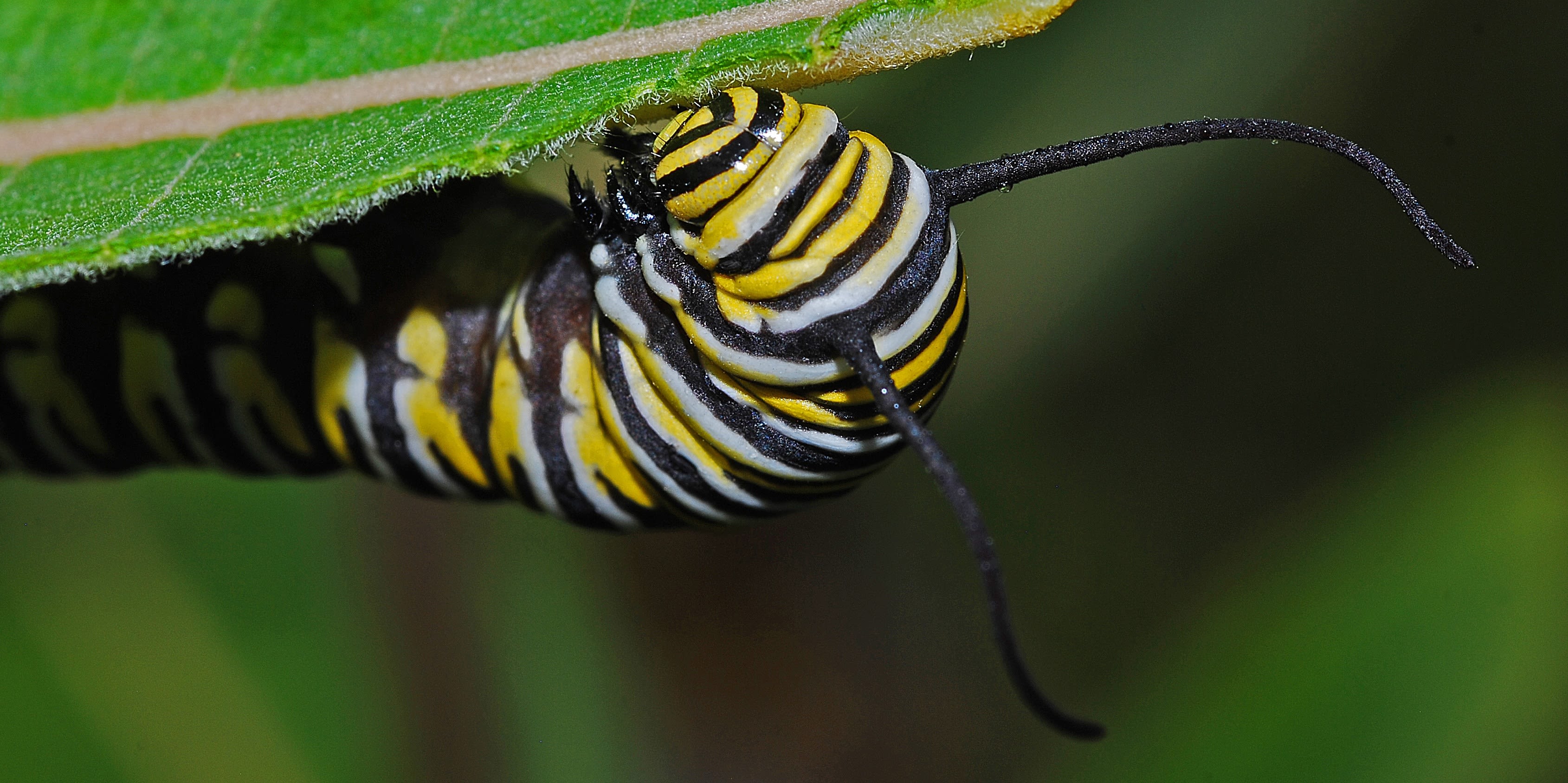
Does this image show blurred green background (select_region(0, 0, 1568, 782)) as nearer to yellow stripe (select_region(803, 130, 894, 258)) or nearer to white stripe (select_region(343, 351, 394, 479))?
yellow stripe (select_region(803, 130, 894, 258))

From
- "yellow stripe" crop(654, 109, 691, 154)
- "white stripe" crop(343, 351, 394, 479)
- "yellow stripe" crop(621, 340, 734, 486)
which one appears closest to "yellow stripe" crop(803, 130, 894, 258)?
"yellow stripe" crop(654, 109, 691, 154)

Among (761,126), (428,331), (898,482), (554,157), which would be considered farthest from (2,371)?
(898,482)

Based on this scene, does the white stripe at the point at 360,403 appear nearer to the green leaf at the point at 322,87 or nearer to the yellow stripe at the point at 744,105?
the green leaf at the point at 322,87

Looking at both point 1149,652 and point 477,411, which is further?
point 1149,652

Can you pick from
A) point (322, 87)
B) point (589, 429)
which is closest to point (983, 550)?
point (589, 429)

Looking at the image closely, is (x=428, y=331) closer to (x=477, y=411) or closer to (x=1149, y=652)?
(x=477, y=411)

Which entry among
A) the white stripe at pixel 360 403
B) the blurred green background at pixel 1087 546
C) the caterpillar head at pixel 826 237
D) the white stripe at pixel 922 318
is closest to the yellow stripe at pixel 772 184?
the caterpillar head at pixel 826 237
